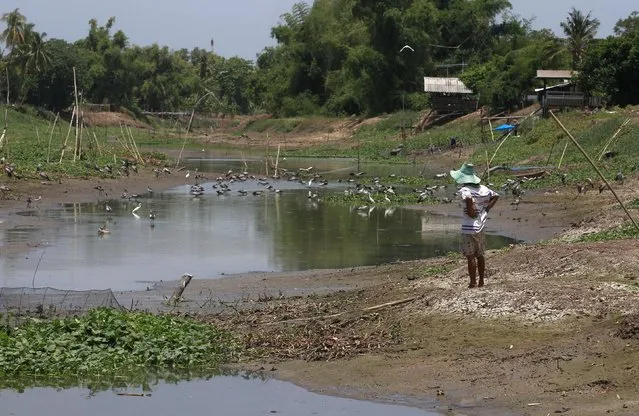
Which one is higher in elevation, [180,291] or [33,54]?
[33,54]

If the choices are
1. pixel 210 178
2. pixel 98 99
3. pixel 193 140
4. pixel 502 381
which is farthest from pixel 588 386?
pixel 98 99

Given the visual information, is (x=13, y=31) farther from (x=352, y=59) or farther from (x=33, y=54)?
(x=352, y=59)

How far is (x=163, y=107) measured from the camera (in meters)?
102

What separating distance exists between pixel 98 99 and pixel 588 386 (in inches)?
3372

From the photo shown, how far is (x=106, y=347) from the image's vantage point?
11945 mm

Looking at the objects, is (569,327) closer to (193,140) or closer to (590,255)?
(590,255)

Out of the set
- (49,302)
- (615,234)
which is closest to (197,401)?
(49,302)

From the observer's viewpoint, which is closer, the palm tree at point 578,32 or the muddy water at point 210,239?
the muddy water at point 210,239

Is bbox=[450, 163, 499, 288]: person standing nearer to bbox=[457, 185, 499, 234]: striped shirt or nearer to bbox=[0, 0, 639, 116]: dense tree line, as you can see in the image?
bbox=[457, 185, 499, 234]: striped shirt

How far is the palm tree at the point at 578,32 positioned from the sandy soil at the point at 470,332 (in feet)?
168

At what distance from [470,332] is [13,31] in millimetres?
68684

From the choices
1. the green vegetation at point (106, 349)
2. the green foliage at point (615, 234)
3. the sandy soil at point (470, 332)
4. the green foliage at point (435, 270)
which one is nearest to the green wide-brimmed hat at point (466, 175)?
the sandy soil at point (470, 332)

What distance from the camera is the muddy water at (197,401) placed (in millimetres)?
10336

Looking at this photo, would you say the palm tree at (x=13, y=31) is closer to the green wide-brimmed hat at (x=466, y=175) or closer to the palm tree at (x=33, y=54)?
the palm tree at (x=33, y=54)
